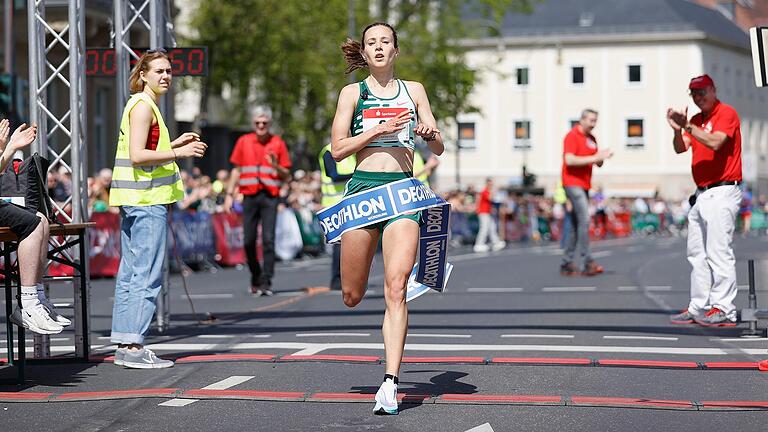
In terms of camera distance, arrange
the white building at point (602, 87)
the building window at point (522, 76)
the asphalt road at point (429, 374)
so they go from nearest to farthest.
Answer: the asphalt road at point (429, 374)
the white building at point (602, 87)
the building window at point (522, 76)

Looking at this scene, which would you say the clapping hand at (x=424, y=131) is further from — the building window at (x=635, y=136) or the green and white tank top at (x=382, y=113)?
the building window at (x=635, y=136)

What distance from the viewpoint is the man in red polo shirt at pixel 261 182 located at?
16844 mm

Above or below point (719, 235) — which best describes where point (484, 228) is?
below

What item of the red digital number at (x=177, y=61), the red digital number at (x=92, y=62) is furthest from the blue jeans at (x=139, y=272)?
the red digital number at (x=177, y=61)

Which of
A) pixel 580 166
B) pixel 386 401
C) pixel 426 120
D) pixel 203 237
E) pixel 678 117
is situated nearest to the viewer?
pixel 386 401

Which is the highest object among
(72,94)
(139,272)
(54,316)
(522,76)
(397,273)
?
(522,76)

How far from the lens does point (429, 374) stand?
Result: 9055 millimetres

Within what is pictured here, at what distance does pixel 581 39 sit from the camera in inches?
3762

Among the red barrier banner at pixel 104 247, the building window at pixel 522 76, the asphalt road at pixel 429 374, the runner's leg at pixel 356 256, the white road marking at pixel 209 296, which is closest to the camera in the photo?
the asphalt road at pixel 429 374

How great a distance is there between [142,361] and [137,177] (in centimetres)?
116

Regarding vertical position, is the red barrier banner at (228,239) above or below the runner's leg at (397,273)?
below

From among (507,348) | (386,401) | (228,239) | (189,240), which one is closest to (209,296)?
(189,240)

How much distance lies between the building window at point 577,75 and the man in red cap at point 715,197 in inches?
3324

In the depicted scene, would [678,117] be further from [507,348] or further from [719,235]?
[507,348]
